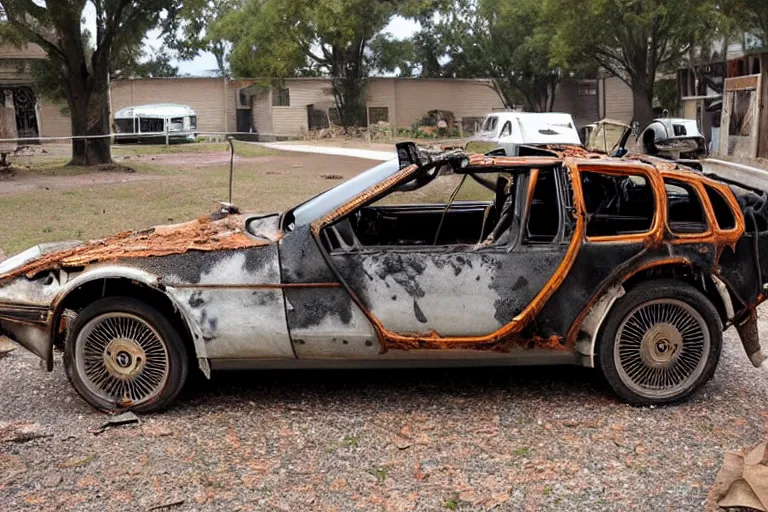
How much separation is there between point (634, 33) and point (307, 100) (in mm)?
20744

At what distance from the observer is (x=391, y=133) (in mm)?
44219

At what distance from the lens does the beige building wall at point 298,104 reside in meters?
48.5

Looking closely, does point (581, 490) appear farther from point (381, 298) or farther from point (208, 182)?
point (208, 182)

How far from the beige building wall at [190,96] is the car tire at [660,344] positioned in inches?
1784

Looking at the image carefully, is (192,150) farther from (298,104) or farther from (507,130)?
(507,130)

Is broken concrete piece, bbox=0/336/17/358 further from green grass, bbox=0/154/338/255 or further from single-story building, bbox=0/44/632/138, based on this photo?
single-story building, bbox=0/44/632/138

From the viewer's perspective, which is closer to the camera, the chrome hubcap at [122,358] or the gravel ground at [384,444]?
the gravel ground at [384,444]

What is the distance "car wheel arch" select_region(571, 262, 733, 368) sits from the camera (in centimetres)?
Answer: 472

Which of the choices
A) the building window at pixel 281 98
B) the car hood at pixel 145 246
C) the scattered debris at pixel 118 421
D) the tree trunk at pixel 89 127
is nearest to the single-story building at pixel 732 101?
the tree trunk at pixel 89 127

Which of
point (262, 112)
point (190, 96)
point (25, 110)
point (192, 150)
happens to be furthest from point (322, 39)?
point (25, 110)

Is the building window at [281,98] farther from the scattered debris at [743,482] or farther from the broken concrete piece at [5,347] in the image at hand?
the scattered debris at [743,482]

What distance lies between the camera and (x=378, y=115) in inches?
1946

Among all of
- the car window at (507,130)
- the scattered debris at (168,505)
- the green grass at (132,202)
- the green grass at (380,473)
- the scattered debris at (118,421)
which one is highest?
the car window at (507,130)

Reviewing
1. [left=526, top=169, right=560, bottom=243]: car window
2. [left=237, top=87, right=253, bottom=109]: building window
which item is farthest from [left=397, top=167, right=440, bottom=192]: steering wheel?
[left=237, top=87, right=253, bottom=109]: building window
